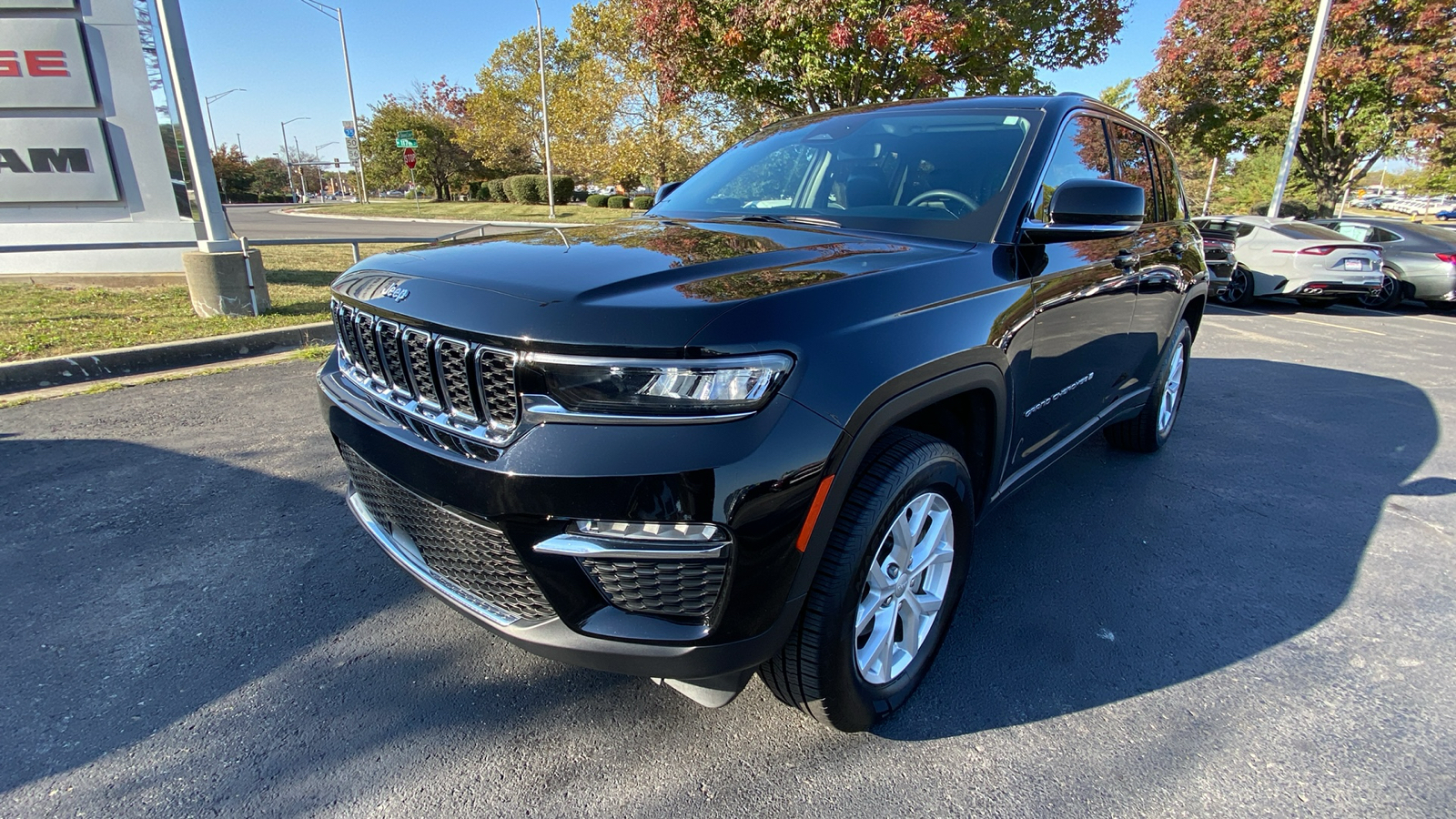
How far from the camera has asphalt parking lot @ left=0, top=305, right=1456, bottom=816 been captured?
181cm

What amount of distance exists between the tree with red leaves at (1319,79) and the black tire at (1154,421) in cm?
1651

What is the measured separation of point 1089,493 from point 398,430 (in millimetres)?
3306

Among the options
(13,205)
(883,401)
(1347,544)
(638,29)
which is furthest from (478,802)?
(638,29)

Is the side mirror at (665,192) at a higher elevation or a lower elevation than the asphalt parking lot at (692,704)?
higher

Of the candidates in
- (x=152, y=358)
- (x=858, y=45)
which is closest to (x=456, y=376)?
(x=152, y=358)

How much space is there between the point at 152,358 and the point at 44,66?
5.03 metres

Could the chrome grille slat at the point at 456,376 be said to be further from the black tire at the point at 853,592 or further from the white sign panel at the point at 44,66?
the white sign panel at the point at 44,66

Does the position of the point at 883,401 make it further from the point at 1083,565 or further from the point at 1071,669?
the point at 1083,565

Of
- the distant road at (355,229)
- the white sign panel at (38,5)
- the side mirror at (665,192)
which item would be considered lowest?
the distant road at (355,229)

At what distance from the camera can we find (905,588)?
198 cm

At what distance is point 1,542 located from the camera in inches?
113

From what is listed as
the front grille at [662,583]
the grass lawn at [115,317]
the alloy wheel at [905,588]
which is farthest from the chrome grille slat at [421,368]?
the grass lawn at [115,317]

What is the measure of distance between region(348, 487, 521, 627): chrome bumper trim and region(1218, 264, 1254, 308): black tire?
12.5 m

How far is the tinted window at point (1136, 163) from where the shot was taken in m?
3.39
